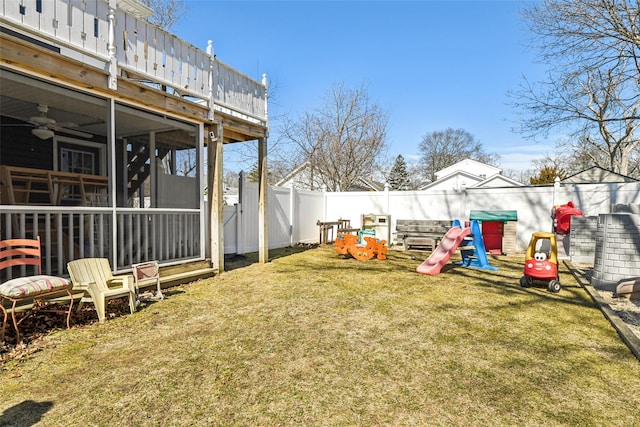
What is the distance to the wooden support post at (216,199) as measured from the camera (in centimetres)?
676

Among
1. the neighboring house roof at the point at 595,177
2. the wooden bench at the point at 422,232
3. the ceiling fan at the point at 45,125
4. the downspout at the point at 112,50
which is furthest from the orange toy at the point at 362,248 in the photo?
the neighboring house roof at the point at 595,177

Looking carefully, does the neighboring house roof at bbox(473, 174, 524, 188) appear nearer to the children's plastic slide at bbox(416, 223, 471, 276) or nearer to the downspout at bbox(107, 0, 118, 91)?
the children's plastic slide at bbox(416, 223, 471, 276)

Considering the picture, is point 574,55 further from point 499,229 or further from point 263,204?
point 263,204

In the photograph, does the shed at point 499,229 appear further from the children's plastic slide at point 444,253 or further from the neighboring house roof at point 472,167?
the neighboring house roof at point 472,167

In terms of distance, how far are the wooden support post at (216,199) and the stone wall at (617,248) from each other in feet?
22.9

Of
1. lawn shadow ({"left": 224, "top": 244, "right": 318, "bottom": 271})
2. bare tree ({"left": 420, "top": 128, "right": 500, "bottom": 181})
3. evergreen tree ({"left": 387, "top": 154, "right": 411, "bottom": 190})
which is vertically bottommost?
lawn shadow ({"left": 224, "top": 244, "right": 318, "bottom": 271})

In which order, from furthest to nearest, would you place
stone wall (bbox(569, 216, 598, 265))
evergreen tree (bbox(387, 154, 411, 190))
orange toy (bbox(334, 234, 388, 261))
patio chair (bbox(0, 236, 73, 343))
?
evergreen tree (bbox(387, 154, 411, 190))
orange toy (bbox(334, 234, 388, 261))
stone wall (bbox(569, 216, 598, 265))
patio chair (bbox(0, 236, 73, 343))

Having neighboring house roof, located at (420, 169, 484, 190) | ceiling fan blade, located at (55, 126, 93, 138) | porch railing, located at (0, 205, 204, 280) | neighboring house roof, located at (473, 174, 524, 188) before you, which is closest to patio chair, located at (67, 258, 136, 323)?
porch railing, located at (0, 205, 204, 280)

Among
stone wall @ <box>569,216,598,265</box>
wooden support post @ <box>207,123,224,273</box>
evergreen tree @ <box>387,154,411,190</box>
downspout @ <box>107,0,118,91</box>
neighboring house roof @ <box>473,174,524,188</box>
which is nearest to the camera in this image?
downspout @ <box>107,0,118,91</box>

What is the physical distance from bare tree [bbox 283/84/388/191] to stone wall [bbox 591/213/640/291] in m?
13.8

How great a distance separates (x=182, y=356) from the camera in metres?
3.15

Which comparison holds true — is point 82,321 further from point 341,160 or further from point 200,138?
point 341,160

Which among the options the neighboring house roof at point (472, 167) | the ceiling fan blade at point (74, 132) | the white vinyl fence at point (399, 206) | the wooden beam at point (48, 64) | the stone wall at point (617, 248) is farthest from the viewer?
the neighboring house roof at point (472, 167)

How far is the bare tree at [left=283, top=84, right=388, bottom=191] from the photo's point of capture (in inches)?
749
